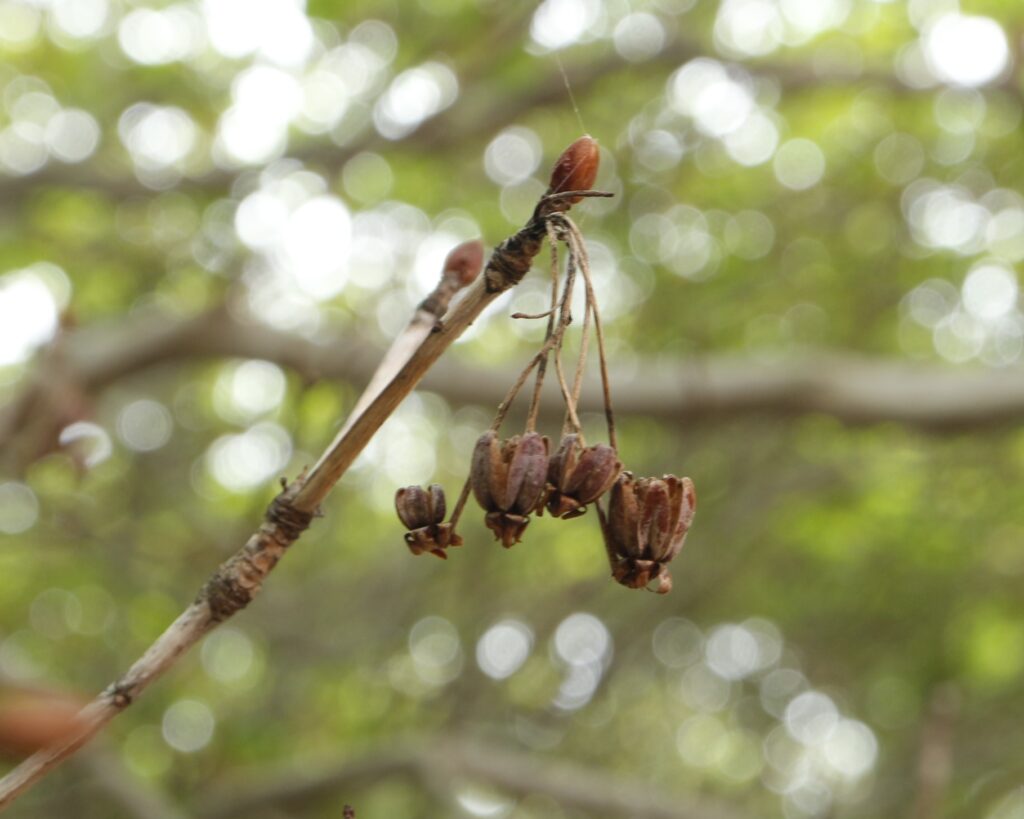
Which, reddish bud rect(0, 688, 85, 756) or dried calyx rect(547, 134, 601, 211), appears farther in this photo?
dried calyx rect(547, 134, 601, 211)

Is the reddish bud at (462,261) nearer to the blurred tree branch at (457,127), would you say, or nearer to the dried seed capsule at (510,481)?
the dried seed capsule at (510,481)

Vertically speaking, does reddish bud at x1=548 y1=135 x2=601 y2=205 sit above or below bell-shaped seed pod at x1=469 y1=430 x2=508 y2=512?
above

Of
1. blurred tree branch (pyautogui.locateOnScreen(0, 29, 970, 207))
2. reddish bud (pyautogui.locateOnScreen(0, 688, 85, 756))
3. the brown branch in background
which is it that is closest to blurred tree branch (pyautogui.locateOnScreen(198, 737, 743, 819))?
blurred tree branch (pyautogui.locateOnScreen(0, 29, 970, 207))

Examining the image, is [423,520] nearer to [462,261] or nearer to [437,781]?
[462,261]

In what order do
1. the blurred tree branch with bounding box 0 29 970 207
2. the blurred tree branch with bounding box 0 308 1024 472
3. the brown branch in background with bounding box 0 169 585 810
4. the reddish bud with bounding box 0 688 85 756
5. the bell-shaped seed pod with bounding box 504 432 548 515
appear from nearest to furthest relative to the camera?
the reddish bud with bounding box 0 688 85 756 < the brown branch in background with bounding box 0 169 585 810 < the bell-shaped seed pod with bounding box 504 432 548 515 < the blurred tree branch with bounding box 0 308 1024 472 < the blurred tree branch with bounding box 0 29 970 207

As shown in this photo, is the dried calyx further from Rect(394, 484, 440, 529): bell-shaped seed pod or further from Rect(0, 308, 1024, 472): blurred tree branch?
Rect(0, 308, 1024, 472): blurred tree branch

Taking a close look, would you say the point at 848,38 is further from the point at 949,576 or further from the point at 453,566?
the point at 453,566

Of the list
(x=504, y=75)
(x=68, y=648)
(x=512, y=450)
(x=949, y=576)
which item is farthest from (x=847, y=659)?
(x=512, y=450)

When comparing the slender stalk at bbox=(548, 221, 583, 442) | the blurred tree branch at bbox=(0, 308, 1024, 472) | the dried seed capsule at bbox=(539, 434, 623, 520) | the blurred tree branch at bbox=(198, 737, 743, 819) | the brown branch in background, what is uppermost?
the blurred tree branch at bbox=(0, 308, 1024, 472)
